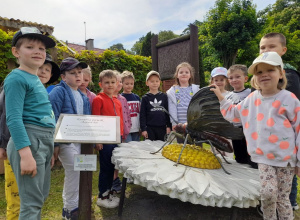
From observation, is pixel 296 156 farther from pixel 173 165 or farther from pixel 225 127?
pixel 173 165

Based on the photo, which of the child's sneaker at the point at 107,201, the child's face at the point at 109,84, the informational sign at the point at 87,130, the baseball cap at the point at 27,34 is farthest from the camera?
the child's face at the point at 109,84

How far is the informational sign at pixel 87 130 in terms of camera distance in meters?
1.93

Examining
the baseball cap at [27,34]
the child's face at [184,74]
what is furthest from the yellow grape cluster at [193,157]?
the baseball cap at [27,34]

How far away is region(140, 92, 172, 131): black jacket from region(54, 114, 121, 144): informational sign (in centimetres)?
152

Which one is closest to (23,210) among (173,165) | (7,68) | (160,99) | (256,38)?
(173,165)

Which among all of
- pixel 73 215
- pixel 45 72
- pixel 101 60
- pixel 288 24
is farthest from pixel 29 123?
pixel 288 24

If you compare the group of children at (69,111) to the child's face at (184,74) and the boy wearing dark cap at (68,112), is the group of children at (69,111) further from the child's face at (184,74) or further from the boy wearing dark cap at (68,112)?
the child's face at (184,74)

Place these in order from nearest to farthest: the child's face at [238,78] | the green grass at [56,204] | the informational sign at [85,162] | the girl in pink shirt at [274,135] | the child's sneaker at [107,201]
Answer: the girl in pink shirt at [274,135] < the informational sign at [85,162] < the green grass at [56,204] < the child's sneaker at [107,201] < the child's face at [238,78]

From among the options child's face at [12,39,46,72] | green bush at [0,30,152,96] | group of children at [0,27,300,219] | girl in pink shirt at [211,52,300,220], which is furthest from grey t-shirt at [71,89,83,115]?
green bush at [0,30,152,96]

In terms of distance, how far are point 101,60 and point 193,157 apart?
4068mm

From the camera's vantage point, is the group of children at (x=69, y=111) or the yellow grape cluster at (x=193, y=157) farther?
the yellow grape cluster at (x=193, y=157)

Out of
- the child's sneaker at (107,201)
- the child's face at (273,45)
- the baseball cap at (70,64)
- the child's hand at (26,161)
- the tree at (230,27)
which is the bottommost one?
the child's sneaker at (107,201)

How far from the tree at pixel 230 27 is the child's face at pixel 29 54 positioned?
2088cm

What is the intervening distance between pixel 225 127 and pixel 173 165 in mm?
711
